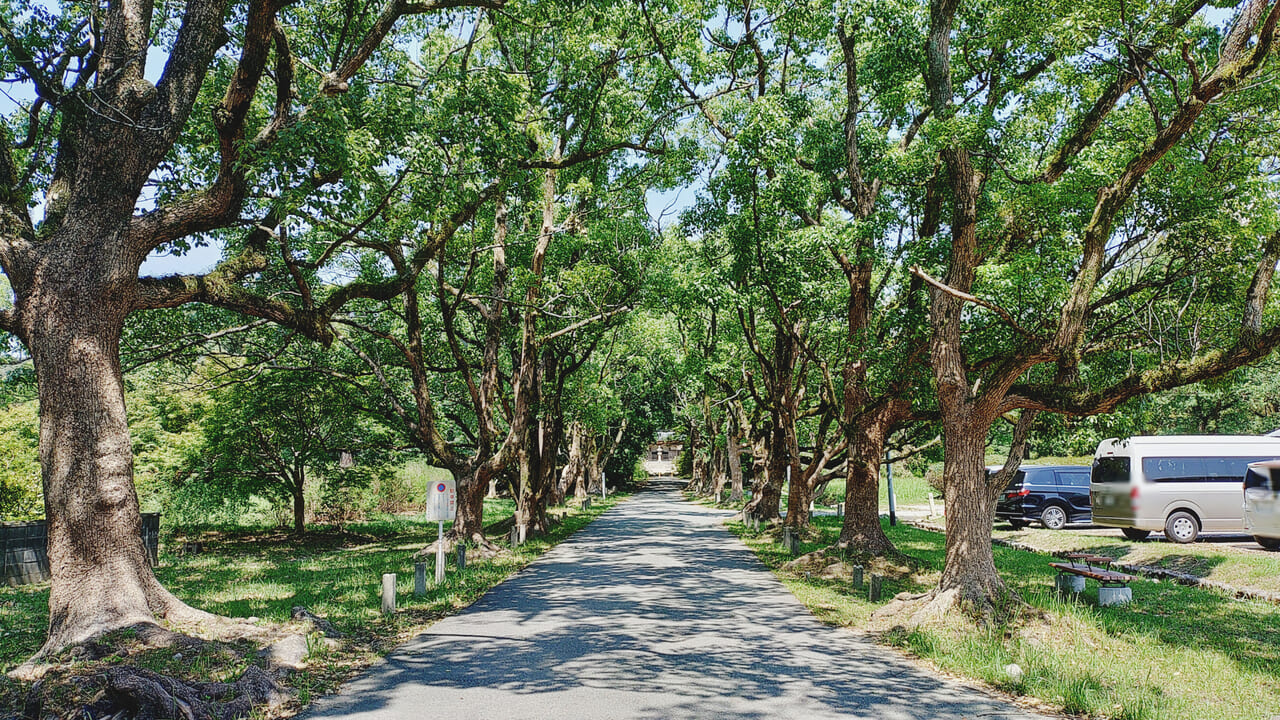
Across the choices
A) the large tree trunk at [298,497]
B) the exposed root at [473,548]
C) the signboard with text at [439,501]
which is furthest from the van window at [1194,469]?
the large tree trunk at [298,497]

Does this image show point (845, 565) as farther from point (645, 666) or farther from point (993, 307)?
point (645, 666)

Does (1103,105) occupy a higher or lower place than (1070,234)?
higher

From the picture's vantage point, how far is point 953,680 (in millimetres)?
6523

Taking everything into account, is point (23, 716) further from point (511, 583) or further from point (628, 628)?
point (511, 583)

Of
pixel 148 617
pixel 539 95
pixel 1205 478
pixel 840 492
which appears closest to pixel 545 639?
pixel 148 617

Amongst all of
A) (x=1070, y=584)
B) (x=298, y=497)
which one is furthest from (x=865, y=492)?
(x=298, y=497)

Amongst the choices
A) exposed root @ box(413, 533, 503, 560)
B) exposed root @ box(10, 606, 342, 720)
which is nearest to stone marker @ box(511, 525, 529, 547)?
exposed root @ box(413, 533, 503, 560)

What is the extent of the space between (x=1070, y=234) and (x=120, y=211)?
37.1 feet

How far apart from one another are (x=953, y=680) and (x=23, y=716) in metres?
7.21

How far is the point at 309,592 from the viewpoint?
11016 millimetres

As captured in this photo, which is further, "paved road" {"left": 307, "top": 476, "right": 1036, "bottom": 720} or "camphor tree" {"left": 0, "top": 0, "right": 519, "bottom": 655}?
"camphor tree" {"left": 0, "top": 0, "right": 519, "bottom": 655}

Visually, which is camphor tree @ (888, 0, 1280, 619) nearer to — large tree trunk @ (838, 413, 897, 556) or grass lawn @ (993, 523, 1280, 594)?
large tree trunk @ (838, 413, 897, 556)

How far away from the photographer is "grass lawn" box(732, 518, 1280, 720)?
5.68m

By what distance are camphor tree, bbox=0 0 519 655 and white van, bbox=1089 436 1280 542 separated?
1699 centimetres
